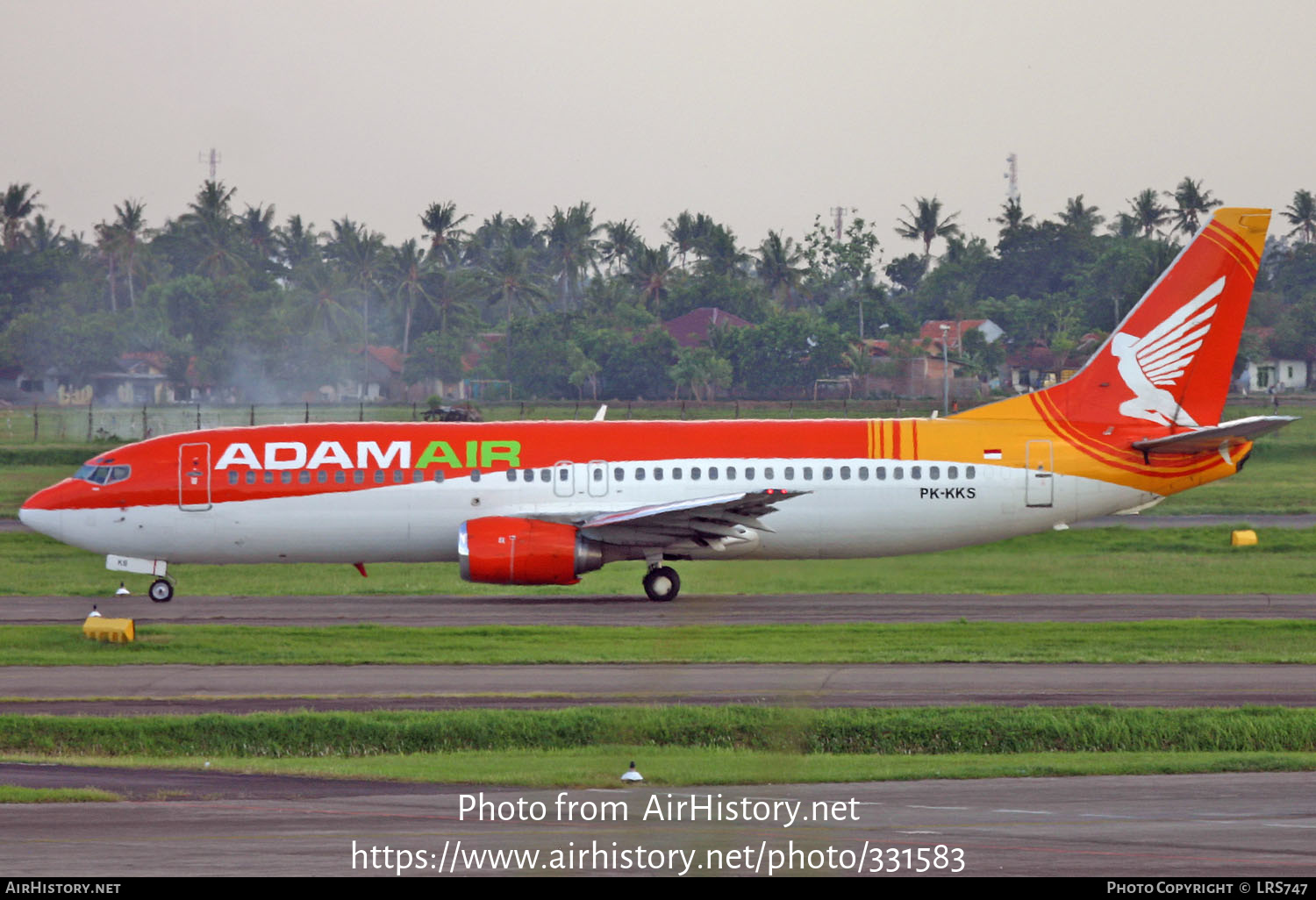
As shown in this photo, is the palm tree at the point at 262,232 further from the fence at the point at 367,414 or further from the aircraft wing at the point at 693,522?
the aircraft wing at the point at 693,522

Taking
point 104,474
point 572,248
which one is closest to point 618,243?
point 572,248

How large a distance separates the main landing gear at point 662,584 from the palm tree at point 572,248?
13895cm

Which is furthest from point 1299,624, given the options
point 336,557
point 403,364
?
point 403,364

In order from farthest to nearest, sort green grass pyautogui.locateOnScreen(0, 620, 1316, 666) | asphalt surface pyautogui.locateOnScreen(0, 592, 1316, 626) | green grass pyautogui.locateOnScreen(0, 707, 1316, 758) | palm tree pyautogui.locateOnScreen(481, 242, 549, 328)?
palm tree pyautogui.locateOnScreen(481, 242, 549, 328) → asphalt surface pyautogui.locateOnScreen(0, 592, 1316, 626) → green grass pyautogui.locateOnScreen(0, 620, 1316, 666) → green grass pyautogui.locateOnScreen(0, 707, 1316, 758)

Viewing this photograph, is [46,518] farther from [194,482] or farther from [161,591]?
[194,482]

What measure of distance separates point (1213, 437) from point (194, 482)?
2325cm

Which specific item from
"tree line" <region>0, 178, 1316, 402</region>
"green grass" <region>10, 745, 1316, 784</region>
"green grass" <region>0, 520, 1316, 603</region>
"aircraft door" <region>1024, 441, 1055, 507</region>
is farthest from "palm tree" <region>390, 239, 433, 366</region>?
"green grass" <region>10, 745, 1316, 784</region>

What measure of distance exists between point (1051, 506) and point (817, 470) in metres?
5.50

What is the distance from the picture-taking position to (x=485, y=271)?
148500mm

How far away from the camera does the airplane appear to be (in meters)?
35.2

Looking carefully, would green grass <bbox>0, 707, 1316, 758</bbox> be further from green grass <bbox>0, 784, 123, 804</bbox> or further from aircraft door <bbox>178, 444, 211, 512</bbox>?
aircraft door <bbox>178, 444, 211, 512</bbox>

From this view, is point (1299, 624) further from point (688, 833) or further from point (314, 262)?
point (314, 262)

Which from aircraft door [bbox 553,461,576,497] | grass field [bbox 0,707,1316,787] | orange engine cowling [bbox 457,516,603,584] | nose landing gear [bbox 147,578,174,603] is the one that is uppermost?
aircraft door [bbox 553,461,576,497]

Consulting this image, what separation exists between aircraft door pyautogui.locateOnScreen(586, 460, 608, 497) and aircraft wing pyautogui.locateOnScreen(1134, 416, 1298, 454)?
1222 cm
